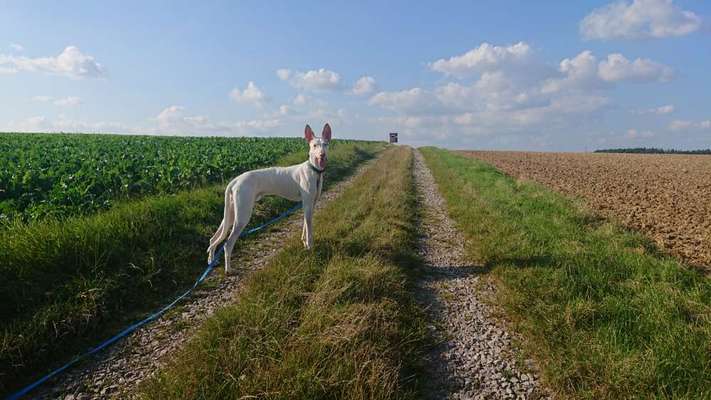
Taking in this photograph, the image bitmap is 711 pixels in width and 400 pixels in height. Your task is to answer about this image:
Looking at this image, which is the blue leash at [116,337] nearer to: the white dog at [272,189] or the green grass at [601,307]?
the white dog at [272,189]

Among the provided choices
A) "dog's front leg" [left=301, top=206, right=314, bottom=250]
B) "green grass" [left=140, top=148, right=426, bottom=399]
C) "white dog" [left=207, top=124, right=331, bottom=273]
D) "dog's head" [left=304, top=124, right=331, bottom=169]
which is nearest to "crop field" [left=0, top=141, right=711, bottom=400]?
"green grass" [left=140, top=148, right=426, bottom=399]

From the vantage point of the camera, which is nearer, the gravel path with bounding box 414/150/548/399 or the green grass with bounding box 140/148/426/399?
the green grass with bounding box 140/148/426/399

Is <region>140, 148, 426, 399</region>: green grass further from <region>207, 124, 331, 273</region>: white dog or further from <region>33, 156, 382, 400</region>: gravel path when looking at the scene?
<region>207, 124, 331, 273</region>: white dog

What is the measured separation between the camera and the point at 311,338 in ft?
12.2

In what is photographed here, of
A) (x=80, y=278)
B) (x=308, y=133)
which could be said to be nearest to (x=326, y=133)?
(x=308, y=133)

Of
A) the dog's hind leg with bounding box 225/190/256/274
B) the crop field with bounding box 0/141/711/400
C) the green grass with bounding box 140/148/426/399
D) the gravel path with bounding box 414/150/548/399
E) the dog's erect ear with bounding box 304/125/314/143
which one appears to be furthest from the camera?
the dog's erect ear with bounding box 304/125/314/143

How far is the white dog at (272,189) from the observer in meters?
6.18

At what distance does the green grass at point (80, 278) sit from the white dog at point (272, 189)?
887mm

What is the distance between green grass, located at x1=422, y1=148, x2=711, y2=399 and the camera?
3.31 metres

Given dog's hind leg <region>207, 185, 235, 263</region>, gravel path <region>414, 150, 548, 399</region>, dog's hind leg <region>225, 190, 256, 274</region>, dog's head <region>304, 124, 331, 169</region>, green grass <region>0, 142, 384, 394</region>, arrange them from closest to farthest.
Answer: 1. gravel path <region>414, 150, 548, 399</region>
2. green grass <region>0, 142, 384, 394</region>
3. dog's hind leg <region>225, 190, 256, 274</region>
4. dog's hind leg <region>207, 185, 235, 263</region>
5. dog's head <region>304, 124, 331, 169</region>

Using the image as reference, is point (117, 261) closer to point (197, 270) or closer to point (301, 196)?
point (197, 270)

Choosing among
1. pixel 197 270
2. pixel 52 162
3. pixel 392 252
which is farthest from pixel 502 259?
pixel 52 162

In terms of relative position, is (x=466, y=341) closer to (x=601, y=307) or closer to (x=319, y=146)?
(x=601, y=307)

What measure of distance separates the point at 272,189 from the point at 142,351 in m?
3.44
